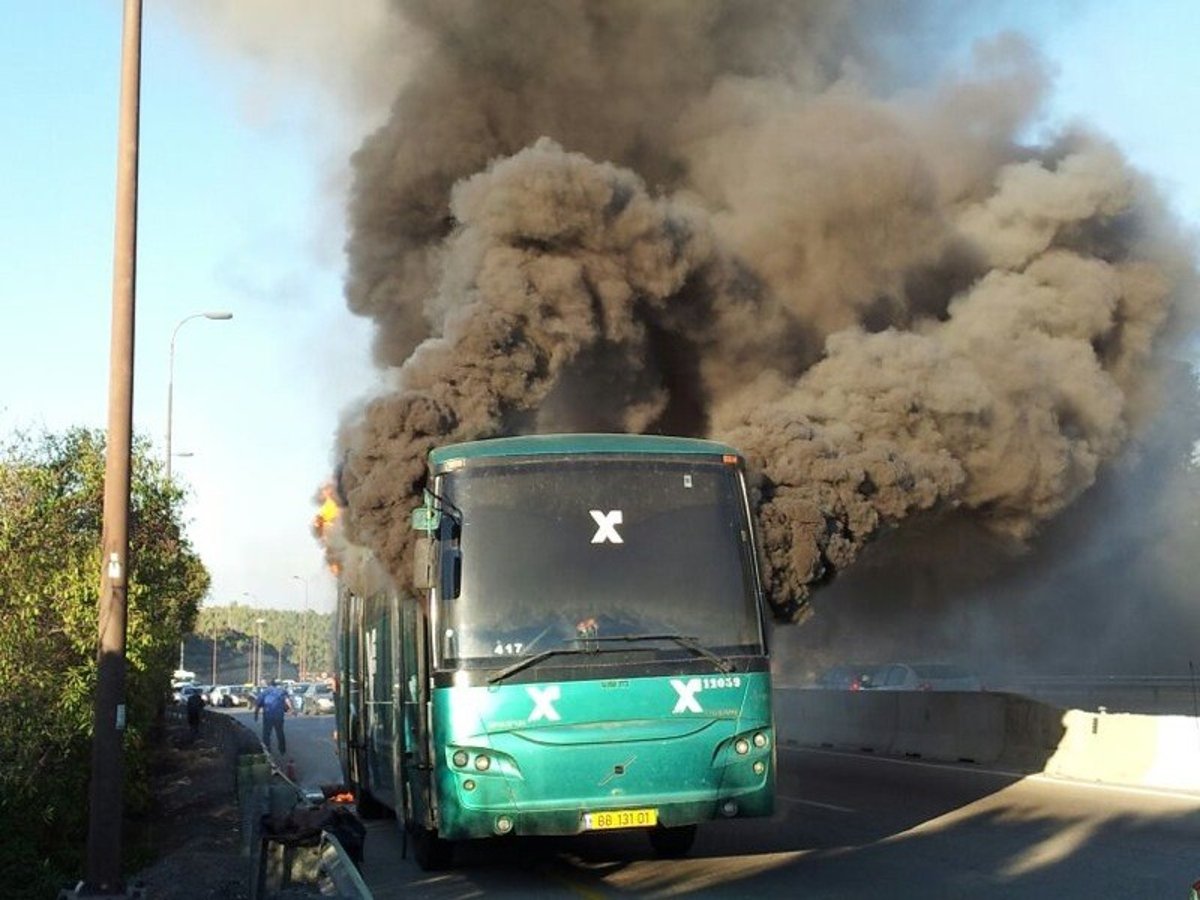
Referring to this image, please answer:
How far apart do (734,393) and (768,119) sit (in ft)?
13.7

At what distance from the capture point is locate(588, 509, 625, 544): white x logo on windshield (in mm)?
9680

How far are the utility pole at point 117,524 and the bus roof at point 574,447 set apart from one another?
2.31m

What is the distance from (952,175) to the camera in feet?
73.2

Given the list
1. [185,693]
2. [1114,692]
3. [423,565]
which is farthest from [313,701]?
[423,565]

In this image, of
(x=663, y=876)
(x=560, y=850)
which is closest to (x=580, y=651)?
(x=663, y=876)

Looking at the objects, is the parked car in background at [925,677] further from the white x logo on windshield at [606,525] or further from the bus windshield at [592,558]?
the white x logo on windshield at [606,525]

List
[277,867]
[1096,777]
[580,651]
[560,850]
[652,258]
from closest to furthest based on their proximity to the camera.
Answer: [277,867] → [580,651] → [560,850] → [1096,777] → [652,258]

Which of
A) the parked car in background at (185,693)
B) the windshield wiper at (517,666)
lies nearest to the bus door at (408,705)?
the windshield wiper at (517,666)

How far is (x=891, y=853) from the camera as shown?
1098 centimetres

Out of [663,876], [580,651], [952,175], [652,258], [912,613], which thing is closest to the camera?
[580,651]

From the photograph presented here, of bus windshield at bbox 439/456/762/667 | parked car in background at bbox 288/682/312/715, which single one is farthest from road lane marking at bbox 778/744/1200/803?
parked car in background at bbox 288/682/312/715

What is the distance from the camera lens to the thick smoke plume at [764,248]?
17.7 m

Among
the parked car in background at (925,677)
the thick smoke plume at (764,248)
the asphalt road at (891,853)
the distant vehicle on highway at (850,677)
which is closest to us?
the asphalt road at (891,853)

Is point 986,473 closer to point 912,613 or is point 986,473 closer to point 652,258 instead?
point 652,258
